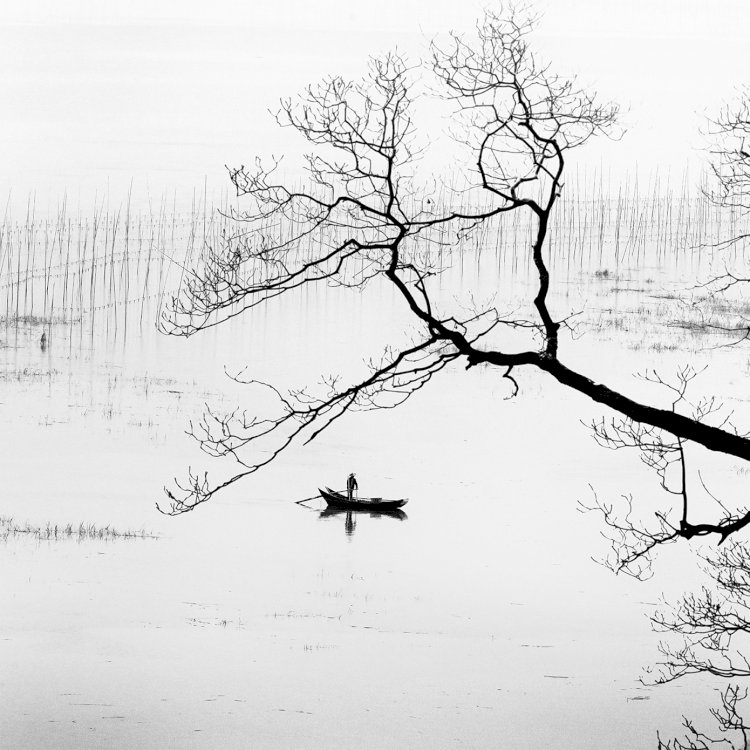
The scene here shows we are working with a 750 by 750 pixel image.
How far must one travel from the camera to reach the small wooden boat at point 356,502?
2692cm

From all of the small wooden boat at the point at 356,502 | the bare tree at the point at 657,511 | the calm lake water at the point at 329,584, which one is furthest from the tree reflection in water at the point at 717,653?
the small wooden boat at the point at 356,502

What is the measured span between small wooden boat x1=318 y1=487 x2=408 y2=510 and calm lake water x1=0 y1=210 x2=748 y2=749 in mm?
437

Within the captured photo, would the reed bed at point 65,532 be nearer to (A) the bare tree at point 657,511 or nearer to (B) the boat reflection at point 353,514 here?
(B) the boat reflection at point 353,514

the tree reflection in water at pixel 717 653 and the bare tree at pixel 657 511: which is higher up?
the bare tree at pixel 657 511

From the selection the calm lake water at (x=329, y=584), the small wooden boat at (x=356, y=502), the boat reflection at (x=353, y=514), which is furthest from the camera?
the boat reflection at (x=353, y=514)

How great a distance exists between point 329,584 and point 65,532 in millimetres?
5769

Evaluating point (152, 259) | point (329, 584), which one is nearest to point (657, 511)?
point (329, 584)

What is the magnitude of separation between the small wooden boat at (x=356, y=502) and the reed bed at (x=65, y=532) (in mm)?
4304

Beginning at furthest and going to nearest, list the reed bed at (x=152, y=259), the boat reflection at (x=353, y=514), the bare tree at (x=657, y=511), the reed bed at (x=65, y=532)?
the reed bed at (x=152, y=259) < the boat reflection at (x=353, y=514) < the reed bed at (x=65, y=532) < the bare tree at (x=657, y=511)

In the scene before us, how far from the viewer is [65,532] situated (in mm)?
23922

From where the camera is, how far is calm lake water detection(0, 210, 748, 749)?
15969 millimetres

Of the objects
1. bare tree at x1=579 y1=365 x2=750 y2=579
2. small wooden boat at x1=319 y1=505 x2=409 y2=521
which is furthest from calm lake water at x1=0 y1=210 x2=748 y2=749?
bare tree at x1=579 y1=365 x2=750 y2=579

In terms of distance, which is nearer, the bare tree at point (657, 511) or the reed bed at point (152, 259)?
the bare tree at point (657, 511)

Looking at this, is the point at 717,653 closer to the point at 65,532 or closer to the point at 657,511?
the point at 657,511
